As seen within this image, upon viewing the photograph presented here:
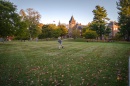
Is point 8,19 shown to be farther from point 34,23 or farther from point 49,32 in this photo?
point 49,32

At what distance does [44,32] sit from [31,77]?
73228 millimetres

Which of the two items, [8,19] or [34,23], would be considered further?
[34,23]

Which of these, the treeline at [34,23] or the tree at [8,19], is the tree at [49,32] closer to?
the treeline at [34,23]

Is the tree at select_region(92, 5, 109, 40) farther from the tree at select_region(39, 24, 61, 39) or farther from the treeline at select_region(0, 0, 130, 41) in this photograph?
the tree at select_region(39, 24, 61, 39)

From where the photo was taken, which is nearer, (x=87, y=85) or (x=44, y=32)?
(x=87, y=85)

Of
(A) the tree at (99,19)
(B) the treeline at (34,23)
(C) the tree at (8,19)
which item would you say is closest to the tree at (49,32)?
(B) the treeline at (34,23)

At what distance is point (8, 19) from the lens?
3712 cm

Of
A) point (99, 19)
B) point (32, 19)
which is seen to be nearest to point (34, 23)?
point (32, 19)

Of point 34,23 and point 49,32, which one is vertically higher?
point 34,23

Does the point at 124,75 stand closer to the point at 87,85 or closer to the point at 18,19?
the point at 87,85

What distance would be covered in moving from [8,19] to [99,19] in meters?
44.2

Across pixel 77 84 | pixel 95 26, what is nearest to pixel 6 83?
pixel 77 84

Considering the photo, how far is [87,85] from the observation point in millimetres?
7078

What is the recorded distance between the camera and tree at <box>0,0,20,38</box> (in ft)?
117
